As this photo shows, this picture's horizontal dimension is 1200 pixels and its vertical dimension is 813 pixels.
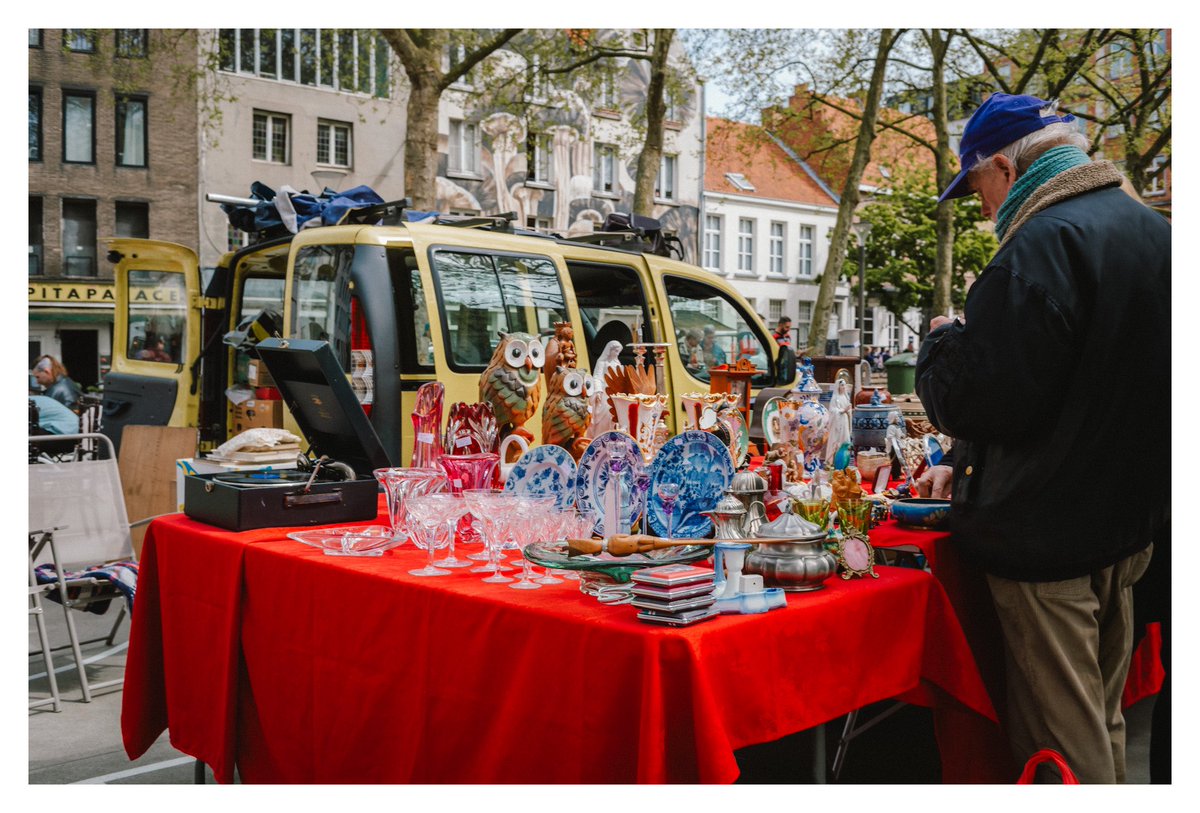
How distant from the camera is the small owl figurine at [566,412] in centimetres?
287

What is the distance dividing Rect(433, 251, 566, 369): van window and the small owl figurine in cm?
266

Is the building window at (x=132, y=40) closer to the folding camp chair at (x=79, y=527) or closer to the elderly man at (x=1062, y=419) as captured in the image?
the folding camp chair at (x=79, y=527)

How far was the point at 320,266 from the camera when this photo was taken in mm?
5453

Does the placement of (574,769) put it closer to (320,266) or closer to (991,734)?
(991,734)

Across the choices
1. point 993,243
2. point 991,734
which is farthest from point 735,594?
point 993,243

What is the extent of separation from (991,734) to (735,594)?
95 centimetres

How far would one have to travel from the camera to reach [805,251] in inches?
1420

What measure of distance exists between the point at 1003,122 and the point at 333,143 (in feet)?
80.6

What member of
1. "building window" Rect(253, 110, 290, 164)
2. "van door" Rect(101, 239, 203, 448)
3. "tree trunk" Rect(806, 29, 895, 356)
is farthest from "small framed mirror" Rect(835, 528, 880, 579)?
"building window" Rect(253, 110, 290, 164)

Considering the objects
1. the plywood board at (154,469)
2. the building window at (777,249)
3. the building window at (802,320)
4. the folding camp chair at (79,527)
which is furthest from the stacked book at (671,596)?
the building window at (802,320)

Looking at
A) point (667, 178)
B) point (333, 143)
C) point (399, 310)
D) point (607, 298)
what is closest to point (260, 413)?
point (399, 310)

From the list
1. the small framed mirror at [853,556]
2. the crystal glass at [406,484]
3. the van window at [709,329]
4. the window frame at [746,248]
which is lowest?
the small framed mirror at [853,556]

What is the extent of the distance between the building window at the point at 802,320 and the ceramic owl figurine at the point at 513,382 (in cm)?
3348

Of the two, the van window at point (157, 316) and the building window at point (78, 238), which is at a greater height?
the building window at point (78, 238)
